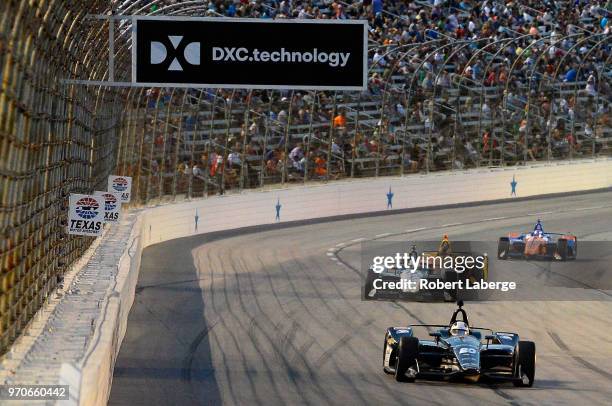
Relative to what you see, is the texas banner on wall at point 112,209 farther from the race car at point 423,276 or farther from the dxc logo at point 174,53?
the dxc logo at point 174,53

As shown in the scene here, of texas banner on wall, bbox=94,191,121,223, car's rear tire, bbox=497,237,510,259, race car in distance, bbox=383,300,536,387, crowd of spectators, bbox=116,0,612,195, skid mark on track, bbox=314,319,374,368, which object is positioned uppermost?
crowd of spectators, bbox=116,0,612,195

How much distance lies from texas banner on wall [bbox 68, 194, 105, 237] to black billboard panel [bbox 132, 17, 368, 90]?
10.1 feet

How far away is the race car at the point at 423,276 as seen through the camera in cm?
1602

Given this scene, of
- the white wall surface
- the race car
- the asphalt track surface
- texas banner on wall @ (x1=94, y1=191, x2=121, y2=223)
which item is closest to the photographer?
the asphalt track surface

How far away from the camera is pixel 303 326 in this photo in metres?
17.5

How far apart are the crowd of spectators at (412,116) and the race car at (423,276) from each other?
36.7ft

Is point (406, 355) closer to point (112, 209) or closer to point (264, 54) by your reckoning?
point (264, 54)

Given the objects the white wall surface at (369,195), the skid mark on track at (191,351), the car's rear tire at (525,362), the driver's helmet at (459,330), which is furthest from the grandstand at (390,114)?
the car's rear tire at (525,362)

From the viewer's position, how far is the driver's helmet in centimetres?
1391

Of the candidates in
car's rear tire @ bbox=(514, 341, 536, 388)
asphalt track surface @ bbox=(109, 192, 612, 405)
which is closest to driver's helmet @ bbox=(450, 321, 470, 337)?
asphalt track surface @ bbox=(109, 192, 612, 405)

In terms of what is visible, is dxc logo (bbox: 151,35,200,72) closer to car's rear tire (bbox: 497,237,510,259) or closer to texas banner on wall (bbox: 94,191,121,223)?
texas banner on wall (bbox: 94,191,121,223)

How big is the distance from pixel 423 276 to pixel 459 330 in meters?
2.88

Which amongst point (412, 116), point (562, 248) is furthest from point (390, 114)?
point (562, 248)

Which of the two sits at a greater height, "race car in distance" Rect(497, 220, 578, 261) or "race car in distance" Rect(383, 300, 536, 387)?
"race car in distance" Rect(497, 220, 578, 261)
